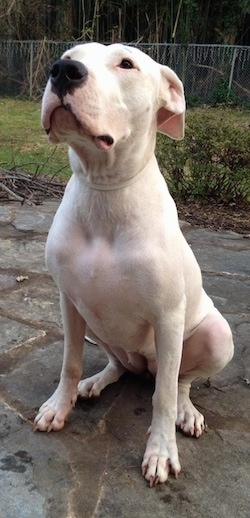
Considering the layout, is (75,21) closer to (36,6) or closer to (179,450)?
(36,6)

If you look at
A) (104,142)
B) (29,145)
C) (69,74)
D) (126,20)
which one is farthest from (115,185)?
(126,20)

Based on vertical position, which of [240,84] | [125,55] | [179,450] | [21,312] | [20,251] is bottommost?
[240,84]

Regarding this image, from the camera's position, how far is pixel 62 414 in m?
2.34

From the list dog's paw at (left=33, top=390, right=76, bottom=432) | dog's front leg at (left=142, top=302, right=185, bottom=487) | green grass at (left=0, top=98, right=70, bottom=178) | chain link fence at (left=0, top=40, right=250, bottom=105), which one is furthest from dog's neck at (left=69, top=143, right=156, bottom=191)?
chain link fence at (left=0, top=40, right=250, bottom=105)

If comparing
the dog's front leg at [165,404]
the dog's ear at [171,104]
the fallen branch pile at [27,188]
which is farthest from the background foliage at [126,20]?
the dog's front leg at [165,404]

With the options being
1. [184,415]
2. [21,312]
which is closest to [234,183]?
[21,312]

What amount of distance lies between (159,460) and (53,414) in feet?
1.54

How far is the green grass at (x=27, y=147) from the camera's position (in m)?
7.83

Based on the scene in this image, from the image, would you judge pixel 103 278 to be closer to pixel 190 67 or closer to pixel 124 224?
pixel 124 224

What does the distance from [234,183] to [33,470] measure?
4.66m

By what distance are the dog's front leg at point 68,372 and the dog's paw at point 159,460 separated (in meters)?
0.38

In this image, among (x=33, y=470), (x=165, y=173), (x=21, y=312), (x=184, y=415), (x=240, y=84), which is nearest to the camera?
(x=33, y=470)

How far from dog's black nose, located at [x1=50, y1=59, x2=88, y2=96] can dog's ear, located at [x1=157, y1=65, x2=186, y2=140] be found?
438 millimetres

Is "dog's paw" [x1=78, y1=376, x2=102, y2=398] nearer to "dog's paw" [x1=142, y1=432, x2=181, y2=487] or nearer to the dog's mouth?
"dog's paw" [x1=142, y1=432, x2=181, y2=487]
